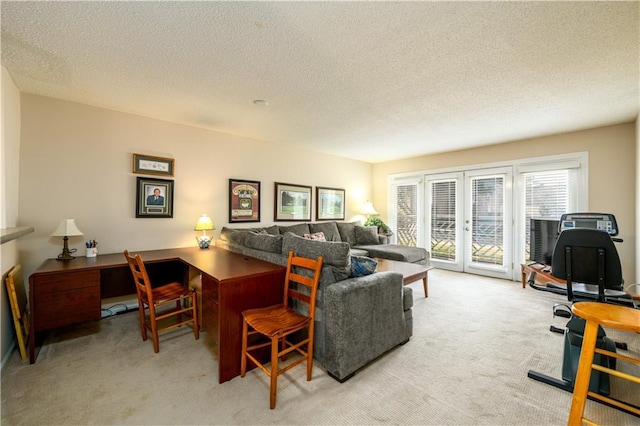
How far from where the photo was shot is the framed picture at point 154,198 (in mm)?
3381

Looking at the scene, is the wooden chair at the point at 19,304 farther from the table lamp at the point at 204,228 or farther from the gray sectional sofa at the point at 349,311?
the gray sectional sofa at the point at 349,311

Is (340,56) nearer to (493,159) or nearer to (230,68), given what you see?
(230,68)

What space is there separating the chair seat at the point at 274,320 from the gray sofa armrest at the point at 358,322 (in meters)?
0.22

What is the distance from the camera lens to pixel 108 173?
3.18 meters

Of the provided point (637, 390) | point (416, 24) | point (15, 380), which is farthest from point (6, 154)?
point (637, 390)

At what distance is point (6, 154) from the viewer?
2279 mm

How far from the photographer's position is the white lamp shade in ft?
8.79

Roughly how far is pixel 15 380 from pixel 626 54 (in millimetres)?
5068

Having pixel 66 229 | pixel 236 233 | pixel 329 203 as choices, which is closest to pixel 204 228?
pixel 236 233

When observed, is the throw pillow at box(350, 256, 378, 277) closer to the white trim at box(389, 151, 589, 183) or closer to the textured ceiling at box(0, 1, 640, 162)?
the textured ceiling at box(0, 1, 640, 162)

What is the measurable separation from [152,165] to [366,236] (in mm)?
3929

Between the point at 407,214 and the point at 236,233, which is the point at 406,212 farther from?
the point at 236,233

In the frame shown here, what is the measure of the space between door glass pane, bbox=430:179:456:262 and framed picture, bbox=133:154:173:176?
15.9 ft

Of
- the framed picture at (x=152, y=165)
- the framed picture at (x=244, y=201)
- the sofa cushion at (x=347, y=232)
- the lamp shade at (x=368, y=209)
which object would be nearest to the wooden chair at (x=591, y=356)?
the framed picture at (x=244, y=201)
